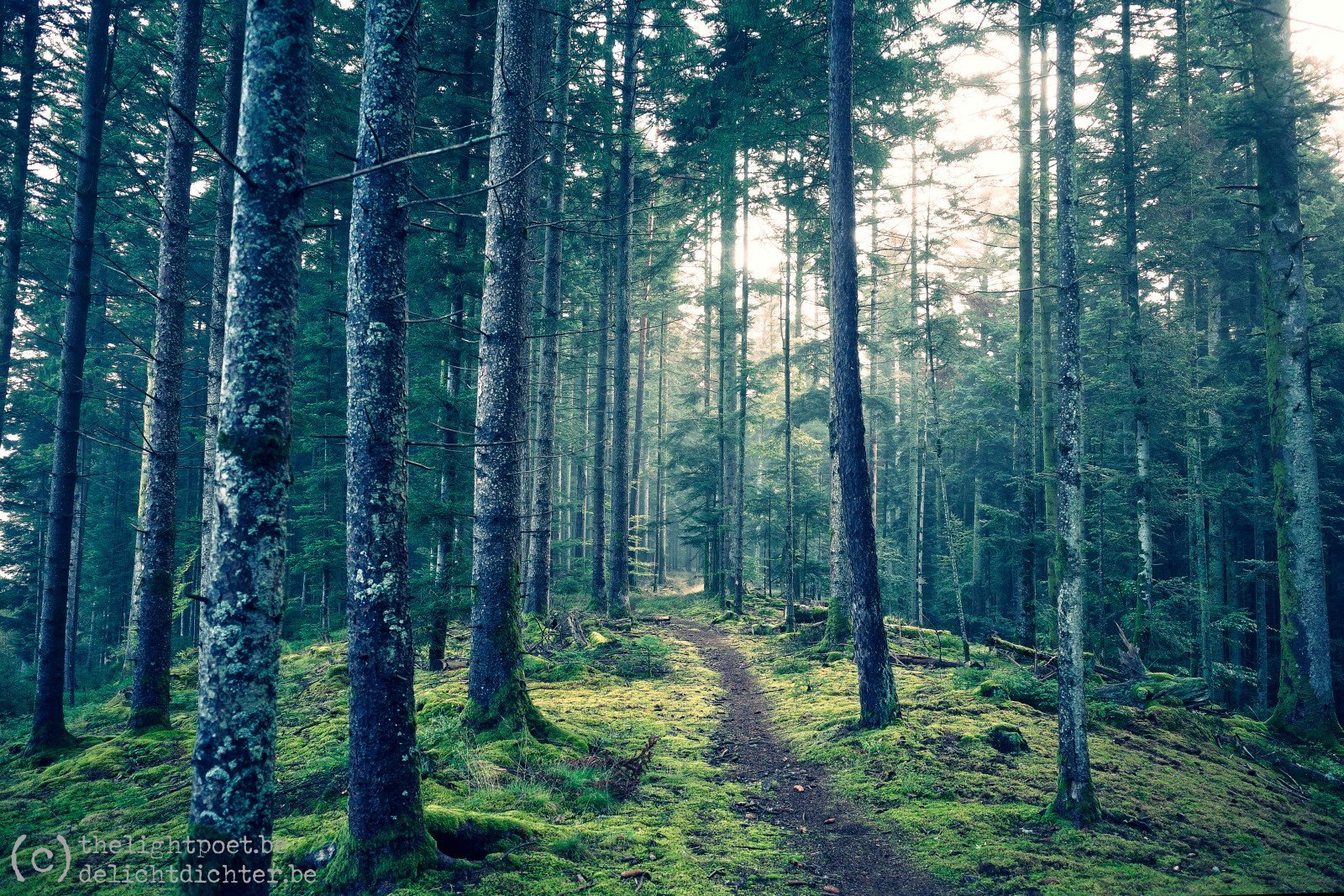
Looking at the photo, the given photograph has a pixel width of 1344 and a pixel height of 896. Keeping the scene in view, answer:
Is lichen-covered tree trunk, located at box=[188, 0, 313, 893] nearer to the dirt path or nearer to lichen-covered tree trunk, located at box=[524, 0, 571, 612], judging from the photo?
the dirt path

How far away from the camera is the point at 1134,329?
13484 millimetres

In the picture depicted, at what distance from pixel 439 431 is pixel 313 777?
6629 mm

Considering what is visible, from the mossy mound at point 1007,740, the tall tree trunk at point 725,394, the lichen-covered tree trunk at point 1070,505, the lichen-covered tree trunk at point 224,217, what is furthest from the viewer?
the tall tree trunk at point 725,394

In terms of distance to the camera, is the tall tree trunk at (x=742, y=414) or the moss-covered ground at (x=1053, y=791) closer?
the moss-covered ground at (x=1053, y=791)

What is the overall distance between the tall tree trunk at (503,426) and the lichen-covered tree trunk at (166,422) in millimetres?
5410

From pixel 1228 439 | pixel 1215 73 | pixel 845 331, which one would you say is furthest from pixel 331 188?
pixel 1228 439

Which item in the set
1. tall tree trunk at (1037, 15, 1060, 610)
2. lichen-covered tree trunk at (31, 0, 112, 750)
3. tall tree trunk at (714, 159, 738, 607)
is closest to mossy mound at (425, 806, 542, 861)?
lichen-covered tree trunk at (31, 0, 112, 750)

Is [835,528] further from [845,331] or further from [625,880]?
[625,880]

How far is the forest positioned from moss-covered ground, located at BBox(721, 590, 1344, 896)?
64mm

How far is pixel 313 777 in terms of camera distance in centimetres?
677

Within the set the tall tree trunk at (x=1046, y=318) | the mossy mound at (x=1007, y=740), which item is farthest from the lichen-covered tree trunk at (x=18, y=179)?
the tall tree trunk at (x=1046, y=318)

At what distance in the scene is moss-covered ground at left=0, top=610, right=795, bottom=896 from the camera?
4758 millimetres

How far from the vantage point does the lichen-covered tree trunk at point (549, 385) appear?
45.5ft

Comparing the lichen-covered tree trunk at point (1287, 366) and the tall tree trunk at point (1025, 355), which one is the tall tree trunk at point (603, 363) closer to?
the tall tree trunk at point (1025, 355)
